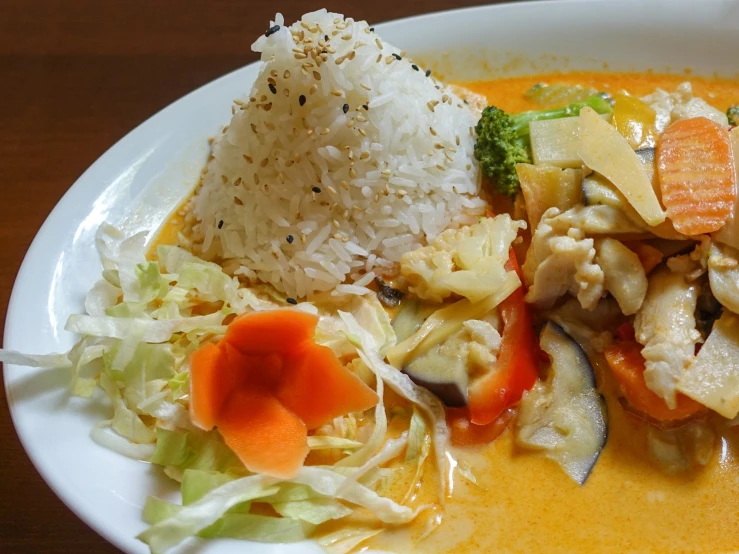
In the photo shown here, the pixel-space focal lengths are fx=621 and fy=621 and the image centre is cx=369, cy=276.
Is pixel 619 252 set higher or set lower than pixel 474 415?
higher

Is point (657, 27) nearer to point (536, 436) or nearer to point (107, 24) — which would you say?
point (536, 436)

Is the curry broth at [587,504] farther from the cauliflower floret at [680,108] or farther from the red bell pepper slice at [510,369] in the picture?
the cauliflower floret at [680,108]

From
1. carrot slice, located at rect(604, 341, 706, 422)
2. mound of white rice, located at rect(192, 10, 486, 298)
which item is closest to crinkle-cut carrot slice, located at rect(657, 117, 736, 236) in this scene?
carrot slice, located at rect(604, 341, 706, 422)

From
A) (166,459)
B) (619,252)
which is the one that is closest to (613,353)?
(619,252)

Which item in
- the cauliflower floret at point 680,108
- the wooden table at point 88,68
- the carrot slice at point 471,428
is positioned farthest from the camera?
the wooden table at point 88,68

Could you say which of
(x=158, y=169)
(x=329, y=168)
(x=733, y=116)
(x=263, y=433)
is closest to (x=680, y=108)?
(x=733, y=116)

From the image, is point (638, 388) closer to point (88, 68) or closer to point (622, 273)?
point (622, 273)

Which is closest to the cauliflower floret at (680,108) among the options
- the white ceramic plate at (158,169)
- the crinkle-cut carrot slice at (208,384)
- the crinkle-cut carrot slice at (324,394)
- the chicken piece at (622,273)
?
the white ceramic plate at (158,169)
